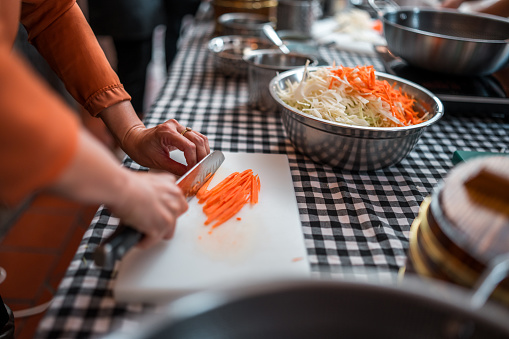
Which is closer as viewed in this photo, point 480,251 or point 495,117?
point 480,251

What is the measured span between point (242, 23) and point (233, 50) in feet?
0.83

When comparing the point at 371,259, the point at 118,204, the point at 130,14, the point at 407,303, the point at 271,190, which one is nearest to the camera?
the point at 407,303

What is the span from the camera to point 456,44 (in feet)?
3.98

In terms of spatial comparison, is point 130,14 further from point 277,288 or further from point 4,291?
point 277,288

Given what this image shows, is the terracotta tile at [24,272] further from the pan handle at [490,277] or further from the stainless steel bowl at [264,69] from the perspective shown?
the pan handle at [490,277]

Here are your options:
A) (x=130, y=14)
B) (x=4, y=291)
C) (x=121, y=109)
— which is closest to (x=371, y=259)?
(x=121, y=109)

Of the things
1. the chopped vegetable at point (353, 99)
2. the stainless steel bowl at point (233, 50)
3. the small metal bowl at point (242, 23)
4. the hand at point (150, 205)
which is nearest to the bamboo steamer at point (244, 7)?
the small metal bowl at point (242, 23)

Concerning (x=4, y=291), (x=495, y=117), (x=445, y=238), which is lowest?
(x=4, y=291)

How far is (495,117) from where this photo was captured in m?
1.43

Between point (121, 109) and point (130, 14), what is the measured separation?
1.44 meters

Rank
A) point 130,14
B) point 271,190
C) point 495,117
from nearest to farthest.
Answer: point 271,190, point 495,117, point 130,14

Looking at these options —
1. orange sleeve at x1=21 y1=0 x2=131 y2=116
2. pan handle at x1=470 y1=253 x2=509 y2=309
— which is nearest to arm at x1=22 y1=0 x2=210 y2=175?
orange sleeve at x1=21 y1=0 x2=131 y2=116

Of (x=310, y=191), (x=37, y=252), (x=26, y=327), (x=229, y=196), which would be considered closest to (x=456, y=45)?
(x=310, y=191)

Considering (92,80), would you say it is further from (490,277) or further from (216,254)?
(490,277)
